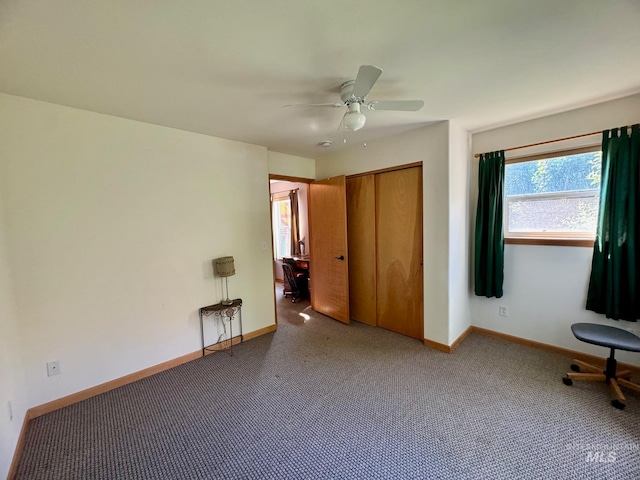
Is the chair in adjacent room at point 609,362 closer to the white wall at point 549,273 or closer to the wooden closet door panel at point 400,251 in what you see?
the white wall at point 549,273

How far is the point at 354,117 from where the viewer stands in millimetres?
1825

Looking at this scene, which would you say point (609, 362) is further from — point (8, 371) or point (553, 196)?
point (8, 371)

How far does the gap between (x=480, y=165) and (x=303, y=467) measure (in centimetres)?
334

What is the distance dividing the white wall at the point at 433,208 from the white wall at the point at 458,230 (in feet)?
0.17

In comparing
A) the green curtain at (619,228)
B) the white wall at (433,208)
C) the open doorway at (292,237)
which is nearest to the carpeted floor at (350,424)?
the white wall at (433,208)

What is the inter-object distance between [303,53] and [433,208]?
6.72ft

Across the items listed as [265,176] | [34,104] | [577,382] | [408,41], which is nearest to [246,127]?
[265,176]

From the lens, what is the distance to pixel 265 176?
3.49 meters

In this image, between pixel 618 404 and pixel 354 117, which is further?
pixel 618 404

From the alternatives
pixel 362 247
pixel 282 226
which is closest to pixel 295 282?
pixel 362 247

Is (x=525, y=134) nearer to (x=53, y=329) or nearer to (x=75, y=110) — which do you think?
(x=75, y=110)

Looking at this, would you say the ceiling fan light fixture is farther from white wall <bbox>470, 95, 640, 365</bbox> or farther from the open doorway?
the open doorway

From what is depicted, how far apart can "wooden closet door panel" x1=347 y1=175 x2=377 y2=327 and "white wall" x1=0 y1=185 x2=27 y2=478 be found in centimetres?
332

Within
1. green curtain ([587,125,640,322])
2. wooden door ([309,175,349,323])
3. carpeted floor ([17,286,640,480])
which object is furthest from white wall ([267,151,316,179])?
green curtain ([587,125,640,322])
